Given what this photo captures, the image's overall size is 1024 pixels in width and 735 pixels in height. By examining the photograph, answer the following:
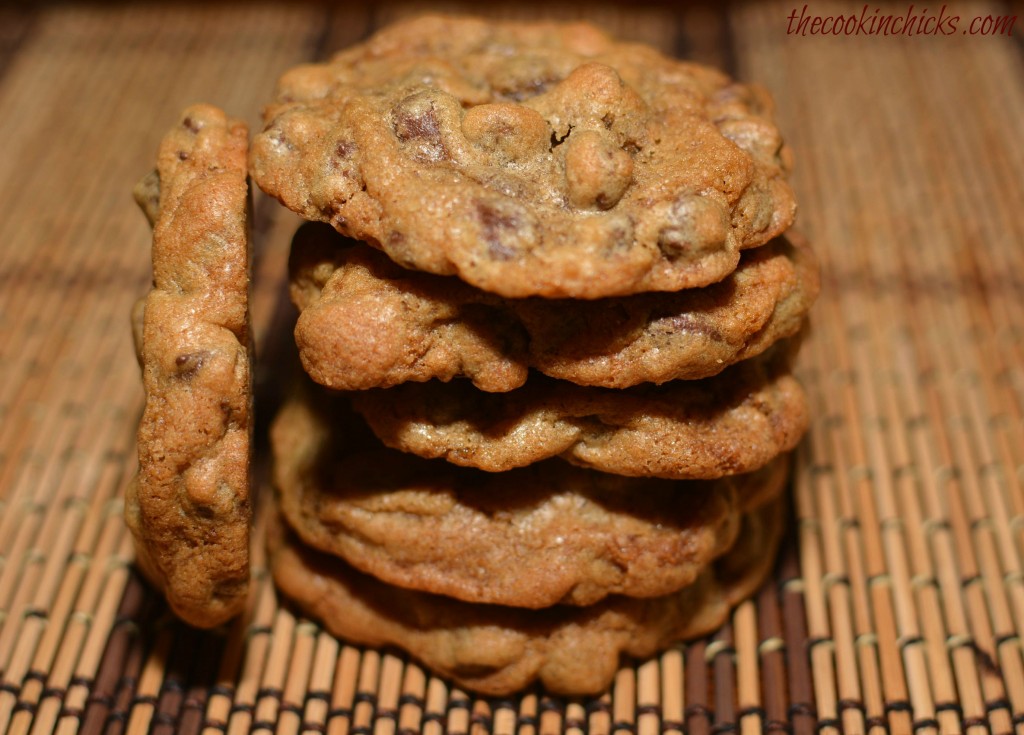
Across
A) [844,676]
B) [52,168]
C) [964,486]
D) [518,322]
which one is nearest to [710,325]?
[518,322]

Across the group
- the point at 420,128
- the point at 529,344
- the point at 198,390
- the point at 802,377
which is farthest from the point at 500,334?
the point at 802,377

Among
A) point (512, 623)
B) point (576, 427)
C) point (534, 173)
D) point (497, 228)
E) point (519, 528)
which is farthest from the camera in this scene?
point (512, 623)

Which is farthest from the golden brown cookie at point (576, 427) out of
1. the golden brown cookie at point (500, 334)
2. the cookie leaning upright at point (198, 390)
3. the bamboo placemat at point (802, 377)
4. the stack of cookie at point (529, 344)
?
the bamboo placemat at point (802, 377)

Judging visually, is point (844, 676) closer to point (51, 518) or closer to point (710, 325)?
point (710, 325)

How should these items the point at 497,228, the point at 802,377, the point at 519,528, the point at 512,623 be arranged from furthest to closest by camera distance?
the point at 802,377 → the point at 512,623 → the point at 519,528 → the point at 497,228

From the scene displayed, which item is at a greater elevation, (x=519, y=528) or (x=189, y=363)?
(x=189, y=363)

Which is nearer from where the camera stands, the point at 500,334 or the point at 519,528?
the point at 500,334

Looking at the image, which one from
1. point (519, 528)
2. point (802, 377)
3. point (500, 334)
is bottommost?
point (802, 377)

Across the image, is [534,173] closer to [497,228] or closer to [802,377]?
[497,228]
